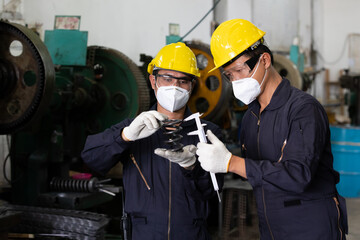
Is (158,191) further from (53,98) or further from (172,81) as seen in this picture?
(53,98)

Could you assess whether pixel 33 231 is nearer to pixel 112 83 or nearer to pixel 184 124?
pixel 184 124

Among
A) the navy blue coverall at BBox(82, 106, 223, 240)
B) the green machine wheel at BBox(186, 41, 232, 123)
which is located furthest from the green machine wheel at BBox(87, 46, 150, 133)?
the navy blue coverall at BBox(82, 106, 223, 240)

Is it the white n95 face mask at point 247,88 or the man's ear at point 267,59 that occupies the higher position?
the man's ear at point 267,59

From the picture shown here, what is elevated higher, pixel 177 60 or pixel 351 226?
pixel 177 60

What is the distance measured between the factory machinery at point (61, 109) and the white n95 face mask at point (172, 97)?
732 millimetres

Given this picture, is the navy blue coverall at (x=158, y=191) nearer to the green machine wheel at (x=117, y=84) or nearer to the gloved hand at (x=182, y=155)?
the gloved hand at (x=182, y=155)

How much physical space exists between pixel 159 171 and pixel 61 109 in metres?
1.29

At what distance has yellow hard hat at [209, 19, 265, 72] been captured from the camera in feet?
5.18

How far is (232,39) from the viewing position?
159cm

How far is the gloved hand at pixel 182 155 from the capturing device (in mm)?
1549

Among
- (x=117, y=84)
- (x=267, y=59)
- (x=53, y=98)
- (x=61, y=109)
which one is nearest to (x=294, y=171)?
(x=267, y=59)

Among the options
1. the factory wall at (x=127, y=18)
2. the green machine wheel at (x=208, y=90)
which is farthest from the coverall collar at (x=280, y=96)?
the factory wall at (x=127, y=18)

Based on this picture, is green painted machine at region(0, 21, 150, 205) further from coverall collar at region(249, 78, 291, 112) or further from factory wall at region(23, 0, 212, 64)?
coverall collar at region(249, 78, 291, 112)

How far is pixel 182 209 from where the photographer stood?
5.73ft
